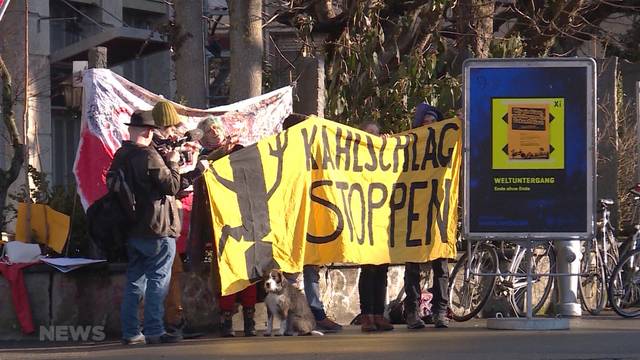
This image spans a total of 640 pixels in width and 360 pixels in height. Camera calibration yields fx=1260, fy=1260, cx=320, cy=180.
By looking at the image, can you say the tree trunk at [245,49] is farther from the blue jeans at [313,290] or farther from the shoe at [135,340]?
the shoe at [135,340]

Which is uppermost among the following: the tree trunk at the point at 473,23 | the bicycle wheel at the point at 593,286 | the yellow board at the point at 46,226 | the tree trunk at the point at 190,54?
the tree trunk at the point at 473,23

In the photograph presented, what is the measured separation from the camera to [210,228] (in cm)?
1075

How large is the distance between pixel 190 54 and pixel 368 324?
379 cm

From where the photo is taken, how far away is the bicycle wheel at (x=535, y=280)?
1237 cm

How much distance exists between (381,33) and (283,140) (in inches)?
184

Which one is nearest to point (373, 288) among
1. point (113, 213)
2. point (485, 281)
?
point (485, 281)

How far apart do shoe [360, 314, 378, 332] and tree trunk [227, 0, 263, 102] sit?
2929 millimetres

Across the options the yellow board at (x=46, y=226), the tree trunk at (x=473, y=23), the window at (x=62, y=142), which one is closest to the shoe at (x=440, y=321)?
the yellow board at (x=46, y=226)

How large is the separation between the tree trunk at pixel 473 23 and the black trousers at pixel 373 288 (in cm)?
533

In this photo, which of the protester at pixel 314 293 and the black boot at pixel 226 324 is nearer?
the black boot at pixel 226 324

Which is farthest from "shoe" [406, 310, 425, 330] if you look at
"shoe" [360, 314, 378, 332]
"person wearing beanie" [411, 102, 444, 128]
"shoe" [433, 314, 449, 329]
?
"person wearing beanie" [411, 102, 444, 128]

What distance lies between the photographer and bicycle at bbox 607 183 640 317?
1248 cm

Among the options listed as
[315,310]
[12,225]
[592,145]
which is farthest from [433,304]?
[12,225]

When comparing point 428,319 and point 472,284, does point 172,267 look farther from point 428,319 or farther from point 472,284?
point 472,284
